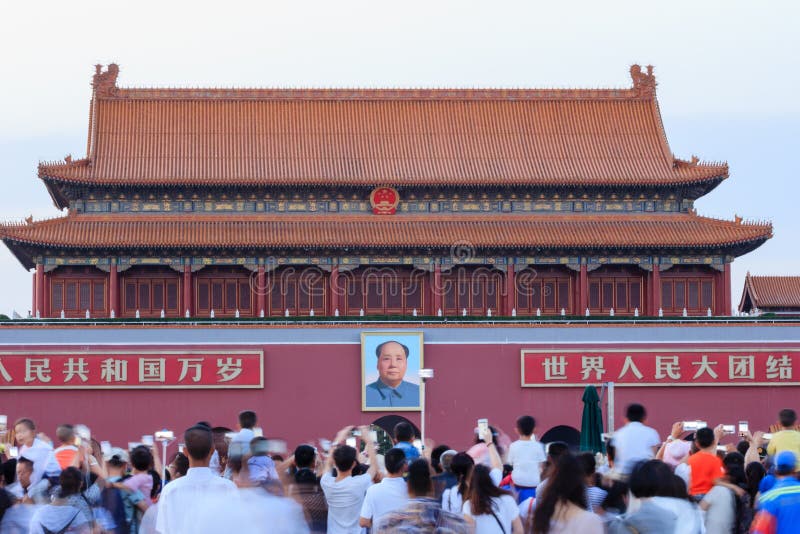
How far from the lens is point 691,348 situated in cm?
3612

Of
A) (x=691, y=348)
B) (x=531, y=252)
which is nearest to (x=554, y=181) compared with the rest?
(x=531, y=252)

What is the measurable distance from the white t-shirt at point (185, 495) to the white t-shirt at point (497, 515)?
75.7 inches

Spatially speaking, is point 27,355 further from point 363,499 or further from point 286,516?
point 286,516

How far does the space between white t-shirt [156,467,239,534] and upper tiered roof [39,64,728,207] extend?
98.4ft

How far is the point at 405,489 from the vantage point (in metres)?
11.5

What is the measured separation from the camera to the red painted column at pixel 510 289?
38.8m

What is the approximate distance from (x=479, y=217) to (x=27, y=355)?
1270cm

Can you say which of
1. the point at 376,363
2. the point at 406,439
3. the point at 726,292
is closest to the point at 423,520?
the point at 406,439

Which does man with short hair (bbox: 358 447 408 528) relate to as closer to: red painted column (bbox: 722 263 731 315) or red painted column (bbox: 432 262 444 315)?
red painted column (bbox: 432 262 444 315)

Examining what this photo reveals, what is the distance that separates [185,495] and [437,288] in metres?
29.8

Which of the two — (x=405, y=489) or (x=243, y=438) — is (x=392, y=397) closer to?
(x=243, y=438)

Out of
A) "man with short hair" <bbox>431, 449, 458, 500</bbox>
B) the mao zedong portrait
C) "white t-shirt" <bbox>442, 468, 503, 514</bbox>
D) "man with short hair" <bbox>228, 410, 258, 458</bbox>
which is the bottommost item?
"white t-shirt" <bbox>442, 468, 503, 514</bbox>

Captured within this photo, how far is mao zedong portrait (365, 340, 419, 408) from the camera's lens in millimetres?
35406

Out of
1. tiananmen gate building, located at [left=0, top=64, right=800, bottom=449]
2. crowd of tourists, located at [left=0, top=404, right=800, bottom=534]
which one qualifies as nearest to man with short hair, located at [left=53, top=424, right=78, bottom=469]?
crowd of tourists, located at [left=0, top=404, right=800, bottom=534]
